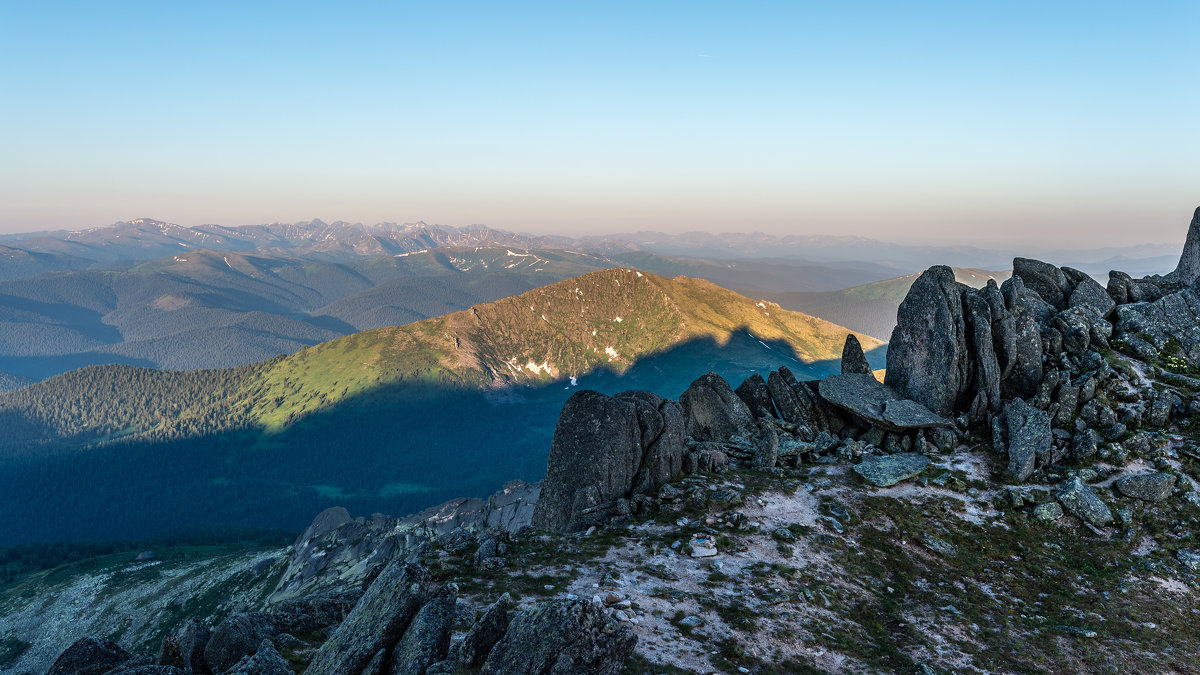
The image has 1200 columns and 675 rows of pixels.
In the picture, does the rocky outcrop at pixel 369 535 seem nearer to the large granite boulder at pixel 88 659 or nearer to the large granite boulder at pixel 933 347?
the large granite boulder at pixel 933 347

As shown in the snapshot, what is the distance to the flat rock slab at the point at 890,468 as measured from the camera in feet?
132

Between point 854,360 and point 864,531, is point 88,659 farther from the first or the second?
point 854,360

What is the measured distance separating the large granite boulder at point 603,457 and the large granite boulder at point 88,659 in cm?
2363

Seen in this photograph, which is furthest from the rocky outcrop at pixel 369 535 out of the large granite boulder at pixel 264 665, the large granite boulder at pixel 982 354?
the large granite boulder at pixel 264 665

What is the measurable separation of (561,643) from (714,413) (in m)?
39.5

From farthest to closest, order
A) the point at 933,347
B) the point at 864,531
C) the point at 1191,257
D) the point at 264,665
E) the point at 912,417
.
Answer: the point at 1191,257 → the point at 933,347 → the point at 912,417 → the point at 864,531 → the point at 264,665

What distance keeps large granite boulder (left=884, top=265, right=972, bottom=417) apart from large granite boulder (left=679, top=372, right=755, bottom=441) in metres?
15.4

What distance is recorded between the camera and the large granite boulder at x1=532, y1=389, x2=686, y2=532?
3956cm

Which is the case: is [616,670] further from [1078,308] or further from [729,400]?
[1078,308]

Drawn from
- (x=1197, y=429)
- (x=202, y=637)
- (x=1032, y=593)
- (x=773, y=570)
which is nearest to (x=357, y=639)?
(x=202, y=637)

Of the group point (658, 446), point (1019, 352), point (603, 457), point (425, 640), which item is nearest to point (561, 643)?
point (425, 640)

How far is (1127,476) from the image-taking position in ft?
121

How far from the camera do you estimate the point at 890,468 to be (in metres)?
41.4

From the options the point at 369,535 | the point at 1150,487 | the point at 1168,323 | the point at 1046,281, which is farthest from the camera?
the point at 369,535
